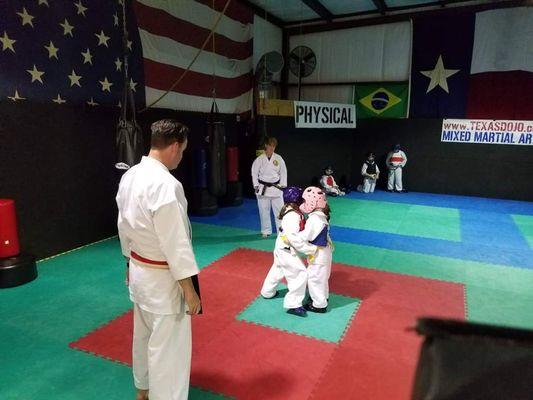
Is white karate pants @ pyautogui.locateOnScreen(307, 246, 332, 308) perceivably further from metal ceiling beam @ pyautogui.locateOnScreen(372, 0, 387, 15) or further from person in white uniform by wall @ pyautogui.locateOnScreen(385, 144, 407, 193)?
metal ceiling beam @ pyautogui.locateOnScreen(372, 0, 387, 15)

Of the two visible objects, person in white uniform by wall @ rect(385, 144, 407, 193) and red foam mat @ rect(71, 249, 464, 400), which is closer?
red foam mat @ rect(71, 249, 464, 400)

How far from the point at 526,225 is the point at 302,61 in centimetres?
838

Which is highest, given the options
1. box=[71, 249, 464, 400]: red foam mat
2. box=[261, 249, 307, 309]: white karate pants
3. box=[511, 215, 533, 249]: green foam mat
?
box=[261, 249, 307, 309]: white karate pants

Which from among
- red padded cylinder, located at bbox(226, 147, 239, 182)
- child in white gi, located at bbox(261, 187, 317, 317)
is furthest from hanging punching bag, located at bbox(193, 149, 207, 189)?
child in white gi, located at bbox(261, 187, 317, 317)

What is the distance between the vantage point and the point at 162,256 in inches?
86.5

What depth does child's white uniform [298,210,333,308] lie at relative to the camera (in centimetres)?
384

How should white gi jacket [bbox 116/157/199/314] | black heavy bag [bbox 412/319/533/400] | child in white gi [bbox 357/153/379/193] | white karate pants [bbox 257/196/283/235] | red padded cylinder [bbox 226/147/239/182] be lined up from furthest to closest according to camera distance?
child in white gi [bbox 357/153/379/193] → red padded cylinder [bbox 226/147/239/182] → white karate pants [bbox 257/196/283/235] → white gi jacket [bbox 116/157/199/314] → black heavy bag [bbox 412/319/533/400]

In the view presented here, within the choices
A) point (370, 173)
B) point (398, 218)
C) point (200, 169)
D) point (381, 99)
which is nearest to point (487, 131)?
point (381, 99)

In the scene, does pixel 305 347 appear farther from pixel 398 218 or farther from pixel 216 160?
pixel 398 218

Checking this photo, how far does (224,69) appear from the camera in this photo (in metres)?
9.52

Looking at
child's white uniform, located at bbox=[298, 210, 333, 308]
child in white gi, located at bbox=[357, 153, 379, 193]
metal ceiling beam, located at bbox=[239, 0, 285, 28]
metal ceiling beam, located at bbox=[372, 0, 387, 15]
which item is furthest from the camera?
child in white gi, located at bbox=[357, 153, 379, 193]

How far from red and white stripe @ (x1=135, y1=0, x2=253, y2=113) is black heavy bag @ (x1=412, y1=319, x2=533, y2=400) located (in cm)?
735

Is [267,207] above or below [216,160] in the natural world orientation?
below

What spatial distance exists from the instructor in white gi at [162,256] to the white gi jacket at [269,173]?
14.1 ft
